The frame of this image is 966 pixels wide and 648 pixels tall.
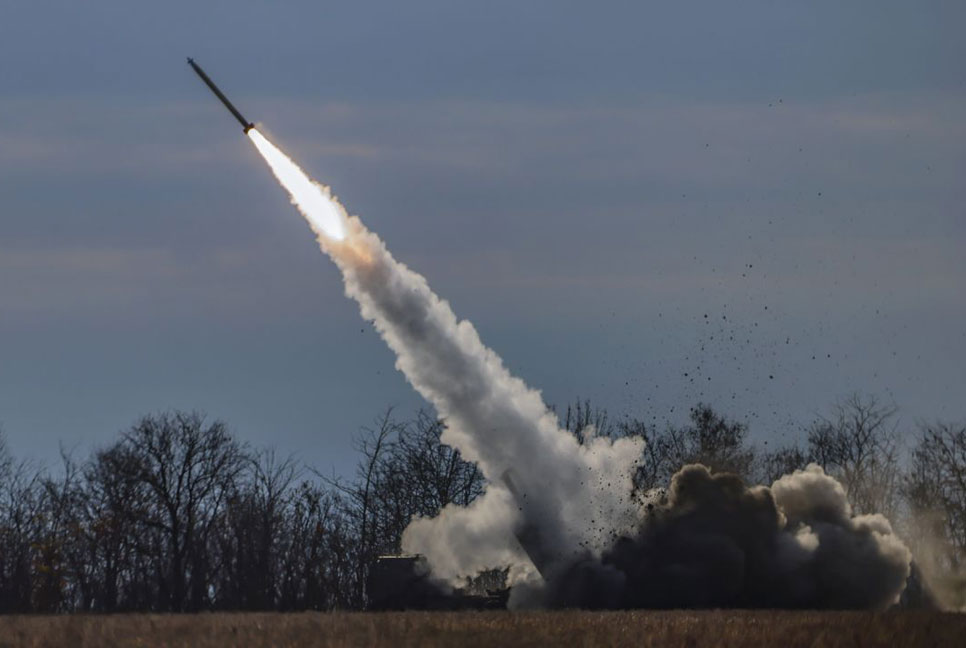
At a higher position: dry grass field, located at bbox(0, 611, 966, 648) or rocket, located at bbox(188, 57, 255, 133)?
rocket, located at bbox(188, 57, 255, 133)

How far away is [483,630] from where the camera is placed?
45.2 m

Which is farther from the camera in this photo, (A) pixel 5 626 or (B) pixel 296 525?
(B) pixel 296 525

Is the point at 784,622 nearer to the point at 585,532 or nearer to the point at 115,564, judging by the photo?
the point at 585,532

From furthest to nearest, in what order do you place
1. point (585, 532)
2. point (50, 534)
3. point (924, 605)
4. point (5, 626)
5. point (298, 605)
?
point (50, 534), point (298, 605), point (924, 605), point (585, 532), point (5, 626)

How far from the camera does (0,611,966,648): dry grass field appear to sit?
42.2 meters

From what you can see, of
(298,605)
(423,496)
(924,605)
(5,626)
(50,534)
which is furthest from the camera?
(50,534)

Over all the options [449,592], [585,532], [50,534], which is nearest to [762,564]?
[585,532]

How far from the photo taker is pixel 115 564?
308 ft

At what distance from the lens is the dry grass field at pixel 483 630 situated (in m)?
42.2

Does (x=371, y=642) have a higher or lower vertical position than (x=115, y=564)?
lower

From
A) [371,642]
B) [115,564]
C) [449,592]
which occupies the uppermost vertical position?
[115,564]

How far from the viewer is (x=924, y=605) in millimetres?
69562

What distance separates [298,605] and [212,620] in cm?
3578

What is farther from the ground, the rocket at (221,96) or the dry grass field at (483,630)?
the rocket at (221,96)
